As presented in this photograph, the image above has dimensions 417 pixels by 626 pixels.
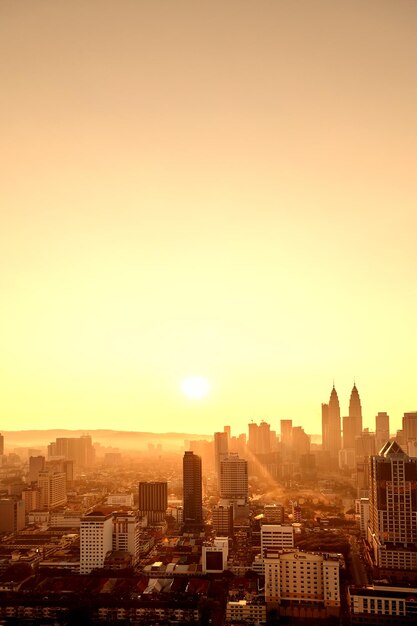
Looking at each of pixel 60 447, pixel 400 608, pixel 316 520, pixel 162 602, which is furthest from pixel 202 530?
pixel 60 447

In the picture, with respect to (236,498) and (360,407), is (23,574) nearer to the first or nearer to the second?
(236,498)

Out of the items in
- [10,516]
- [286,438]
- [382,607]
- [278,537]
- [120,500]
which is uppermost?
[286,438]

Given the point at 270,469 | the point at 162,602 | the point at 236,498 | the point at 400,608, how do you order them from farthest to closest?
the point at 270,469 < the point at 236,498 < the point at 162,602 < the point at 400,608

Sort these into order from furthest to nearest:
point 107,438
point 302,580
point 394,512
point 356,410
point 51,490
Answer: point 107,438, point 356,410, point 51,490, point 394,512, point 302,580

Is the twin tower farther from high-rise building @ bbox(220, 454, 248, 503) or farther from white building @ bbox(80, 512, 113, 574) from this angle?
white building @ bbox(80, 512, 113, 574)

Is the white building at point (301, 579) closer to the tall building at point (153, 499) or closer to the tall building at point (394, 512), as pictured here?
the tall building at point (394, 512)

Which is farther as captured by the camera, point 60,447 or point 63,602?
point 60,447

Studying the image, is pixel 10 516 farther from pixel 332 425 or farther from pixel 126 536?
pixel 332 425

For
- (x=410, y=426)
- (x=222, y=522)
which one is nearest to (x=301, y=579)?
(x=222, y=522)

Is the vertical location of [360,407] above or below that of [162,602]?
above
